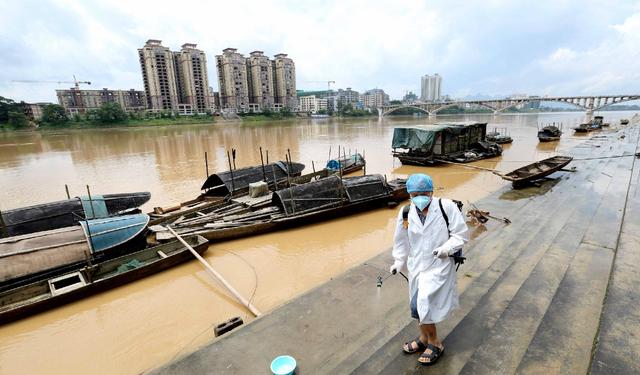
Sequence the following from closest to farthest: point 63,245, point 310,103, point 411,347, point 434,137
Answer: point 411,347, point 63,245, point 434,137, point 310,103

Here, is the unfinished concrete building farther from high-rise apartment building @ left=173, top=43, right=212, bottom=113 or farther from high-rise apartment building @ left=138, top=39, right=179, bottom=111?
high-rise apartment building @ left=138, top=39, right=179, bottom=111

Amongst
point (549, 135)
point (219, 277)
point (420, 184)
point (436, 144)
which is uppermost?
point (420, 184)

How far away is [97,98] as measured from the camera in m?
106

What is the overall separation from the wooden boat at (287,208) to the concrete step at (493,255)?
4692mm

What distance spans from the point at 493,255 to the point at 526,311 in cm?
202

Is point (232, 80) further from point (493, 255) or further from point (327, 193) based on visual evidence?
Result: point (493, 255)

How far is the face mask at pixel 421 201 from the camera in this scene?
2648mm

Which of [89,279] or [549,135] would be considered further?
[549,135]

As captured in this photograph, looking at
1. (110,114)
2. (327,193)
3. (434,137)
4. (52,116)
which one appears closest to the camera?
(327,193)

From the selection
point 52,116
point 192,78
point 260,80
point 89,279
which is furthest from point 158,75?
point 89,279

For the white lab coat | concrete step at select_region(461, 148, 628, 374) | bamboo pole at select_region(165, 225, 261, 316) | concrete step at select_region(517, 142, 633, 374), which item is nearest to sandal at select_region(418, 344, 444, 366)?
concrete step at select_region(461, 148, 628, 374)

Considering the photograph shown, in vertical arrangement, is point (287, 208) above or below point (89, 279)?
above

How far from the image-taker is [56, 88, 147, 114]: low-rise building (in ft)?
328

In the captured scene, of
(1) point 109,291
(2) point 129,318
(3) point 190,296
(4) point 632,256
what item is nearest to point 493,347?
(4) point 632,256
